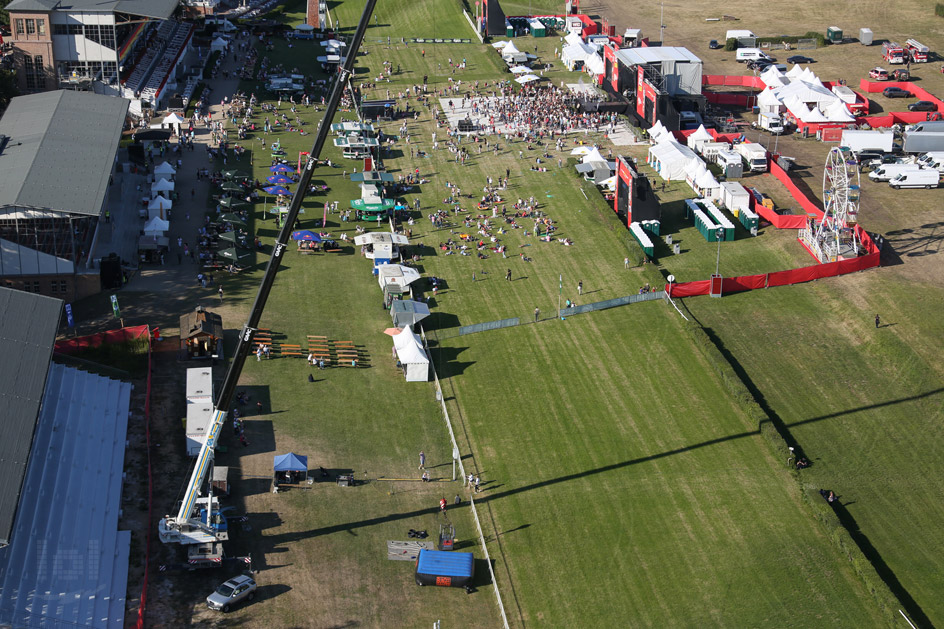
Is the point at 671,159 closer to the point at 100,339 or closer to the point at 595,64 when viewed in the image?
the point at 595,64

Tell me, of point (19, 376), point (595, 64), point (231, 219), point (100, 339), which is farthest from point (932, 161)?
point (19, 376)

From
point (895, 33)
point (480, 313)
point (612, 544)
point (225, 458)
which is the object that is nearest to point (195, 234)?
point (480, 313)

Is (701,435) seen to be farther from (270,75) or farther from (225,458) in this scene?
(270,75)

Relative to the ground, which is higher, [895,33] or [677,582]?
[895,33]

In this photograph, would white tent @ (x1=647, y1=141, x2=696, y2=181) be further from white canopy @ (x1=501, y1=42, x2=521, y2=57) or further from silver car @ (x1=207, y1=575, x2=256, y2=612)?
silver car @ (x1=207, y1=575, x2=256, y2=612)

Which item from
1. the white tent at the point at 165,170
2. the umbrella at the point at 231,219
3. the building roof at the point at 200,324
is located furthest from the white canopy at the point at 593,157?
the building roof at the point at 200,324

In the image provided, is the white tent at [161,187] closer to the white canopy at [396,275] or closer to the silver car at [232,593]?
the white canopy at [396,275]

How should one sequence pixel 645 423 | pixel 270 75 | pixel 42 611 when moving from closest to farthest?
pixel 42 611 → pixel 645 423 → pixel 270 75
